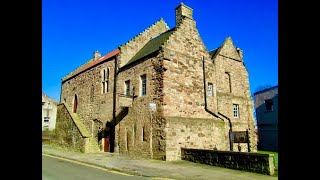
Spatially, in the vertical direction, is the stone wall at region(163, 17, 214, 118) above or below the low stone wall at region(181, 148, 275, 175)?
above

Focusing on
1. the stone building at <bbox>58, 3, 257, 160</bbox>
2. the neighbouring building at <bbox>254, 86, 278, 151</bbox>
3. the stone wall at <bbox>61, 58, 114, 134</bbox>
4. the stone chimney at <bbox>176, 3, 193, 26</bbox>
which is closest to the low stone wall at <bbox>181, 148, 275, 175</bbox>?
the stone building at <bbox>58, 3, 257, 160</bbox>

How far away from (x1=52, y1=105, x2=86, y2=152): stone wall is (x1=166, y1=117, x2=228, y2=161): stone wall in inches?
323

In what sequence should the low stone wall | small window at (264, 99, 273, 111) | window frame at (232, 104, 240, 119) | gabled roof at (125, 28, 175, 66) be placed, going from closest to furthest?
the low stone wall < gabled roof at (125, 28, 175, 66) < window frame at (232, 104, 240, 119) < small window at (264, 99, 273, 111)

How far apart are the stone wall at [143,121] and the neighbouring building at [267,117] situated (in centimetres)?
1866

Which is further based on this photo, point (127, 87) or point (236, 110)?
point (236, 110)

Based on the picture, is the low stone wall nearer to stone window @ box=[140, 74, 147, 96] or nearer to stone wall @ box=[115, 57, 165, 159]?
stone wall @ box=[115, 57, 165, 159]

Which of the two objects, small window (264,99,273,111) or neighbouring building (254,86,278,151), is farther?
small window (264,99,273,111)

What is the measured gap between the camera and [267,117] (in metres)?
33.5

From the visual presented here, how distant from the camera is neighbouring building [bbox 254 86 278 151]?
3178cm

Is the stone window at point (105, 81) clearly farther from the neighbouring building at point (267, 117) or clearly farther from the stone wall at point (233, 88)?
the neighbouring building at point (267, 117)

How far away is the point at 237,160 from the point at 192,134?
5.82m

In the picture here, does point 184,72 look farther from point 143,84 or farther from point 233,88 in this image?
point 233,88

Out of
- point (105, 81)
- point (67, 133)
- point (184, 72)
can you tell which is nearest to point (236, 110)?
point (184, 72)

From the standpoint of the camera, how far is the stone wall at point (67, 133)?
2215 cm
